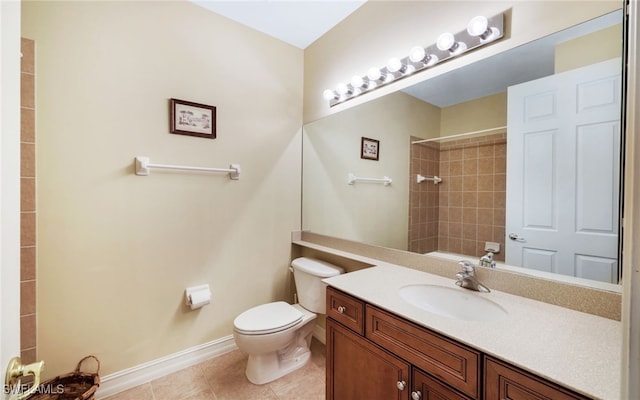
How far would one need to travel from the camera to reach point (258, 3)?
5.94ft

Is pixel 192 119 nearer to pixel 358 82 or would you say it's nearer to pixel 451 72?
pixel 358 82

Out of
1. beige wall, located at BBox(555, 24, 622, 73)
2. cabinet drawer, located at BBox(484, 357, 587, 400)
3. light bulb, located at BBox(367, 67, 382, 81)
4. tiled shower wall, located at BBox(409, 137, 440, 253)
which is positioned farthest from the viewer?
light bulb, located at BBox(367, 67, 382, 81)

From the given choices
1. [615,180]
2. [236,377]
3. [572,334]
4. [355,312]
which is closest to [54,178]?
[236,377]

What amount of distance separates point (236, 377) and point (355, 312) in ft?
3.72

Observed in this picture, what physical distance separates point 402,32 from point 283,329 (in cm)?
195

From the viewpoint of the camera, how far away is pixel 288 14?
1929 mm

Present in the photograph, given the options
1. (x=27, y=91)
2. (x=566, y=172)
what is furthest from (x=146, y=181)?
(x=566, y=172)

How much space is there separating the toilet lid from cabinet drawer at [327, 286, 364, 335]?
48cm

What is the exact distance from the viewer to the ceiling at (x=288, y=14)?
1.82 meters

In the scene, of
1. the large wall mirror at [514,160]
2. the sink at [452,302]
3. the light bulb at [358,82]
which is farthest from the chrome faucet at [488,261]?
the light bulb at [358,82]

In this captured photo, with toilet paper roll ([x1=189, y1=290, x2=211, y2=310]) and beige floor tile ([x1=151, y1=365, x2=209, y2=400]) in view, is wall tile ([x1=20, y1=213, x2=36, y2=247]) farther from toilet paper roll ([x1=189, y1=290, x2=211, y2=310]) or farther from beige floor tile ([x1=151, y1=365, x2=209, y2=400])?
beige floor tile ([x1=151, y1=365, x2=209, y2=400])

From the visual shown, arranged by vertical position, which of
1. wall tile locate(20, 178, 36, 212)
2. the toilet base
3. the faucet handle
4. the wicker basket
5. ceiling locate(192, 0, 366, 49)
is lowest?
the toilet base

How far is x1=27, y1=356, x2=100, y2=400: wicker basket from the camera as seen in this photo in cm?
134

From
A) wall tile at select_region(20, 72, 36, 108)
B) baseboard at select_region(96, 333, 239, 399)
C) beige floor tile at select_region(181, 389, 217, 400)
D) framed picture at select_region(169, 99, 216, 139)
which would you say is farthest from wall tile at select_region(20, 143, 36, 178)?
beige floor tile at select_region(181, 389, 217, 400)
